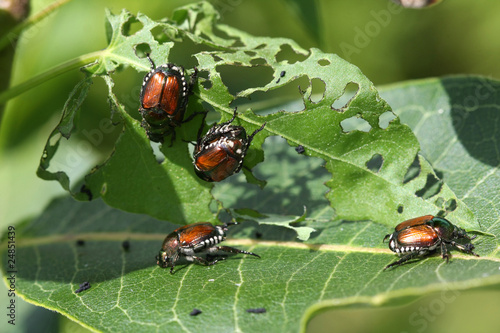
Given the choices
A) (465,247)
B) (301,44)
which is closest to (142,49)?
(465,247)

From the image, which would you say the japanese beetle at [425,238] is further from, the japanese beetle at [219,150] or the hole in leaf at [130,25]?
the hole in leaf at [130,25]

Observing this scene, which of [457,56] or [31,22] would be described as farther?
[457,56]

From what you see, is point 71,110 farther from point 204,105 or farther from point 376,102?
point 376,102

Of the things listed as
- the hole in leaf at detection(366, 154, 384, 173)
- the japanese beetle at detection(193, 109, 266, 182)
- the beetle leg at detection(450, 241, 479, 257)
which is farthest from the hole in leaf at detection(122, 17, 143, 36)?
the beetle leg at detection(450, 241, 479, 257)

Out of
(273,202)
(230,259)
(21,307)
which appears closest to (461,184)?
(273,202)

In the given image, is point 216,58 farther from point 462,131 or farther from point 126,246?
point 462,131

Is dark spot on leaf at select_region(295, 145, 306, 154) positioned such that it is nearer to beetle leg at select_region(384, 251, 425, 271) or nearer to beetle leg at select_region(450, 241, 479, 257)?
beetle leg at select_region(384, 251, 425, 271)

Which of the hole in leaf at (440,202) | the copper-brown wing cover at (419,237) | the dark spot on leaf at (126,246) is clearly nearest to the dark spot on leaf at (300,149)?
the copper-brown wing cover at (419,237)
